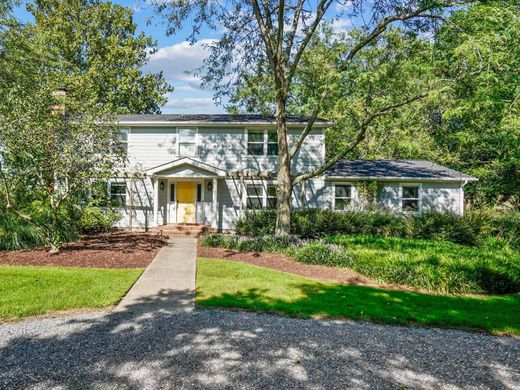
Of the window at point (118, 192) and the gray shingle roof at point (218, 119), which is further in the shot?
the window at point (118, 192)

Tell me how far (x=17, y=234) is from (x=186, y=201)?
7710mm

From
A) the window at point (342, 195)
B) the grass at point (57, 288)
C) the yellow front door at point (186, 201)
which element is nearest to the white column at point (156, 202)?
the yellow front door at point (186, 201)

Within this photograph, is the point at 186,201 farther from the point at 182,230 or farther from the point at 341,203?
the point at 341,203

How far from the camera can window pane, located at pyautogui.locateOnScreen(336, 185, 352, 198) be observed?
1750 cm

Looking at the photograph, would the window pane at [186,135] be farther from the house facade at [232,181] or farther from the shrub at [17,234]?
the shrub at [17,234]

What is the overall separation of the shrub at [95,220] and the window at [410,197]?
544 inches

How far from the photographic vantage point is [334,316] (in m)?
6.02

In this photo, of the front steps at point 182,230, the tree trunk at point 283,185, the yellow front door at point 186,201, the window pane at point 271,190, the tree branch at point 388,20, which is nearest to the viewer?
the tree branch at point 388,20

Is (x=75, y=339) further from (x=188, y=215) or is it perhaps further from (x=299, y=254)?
(x=188, y=215)

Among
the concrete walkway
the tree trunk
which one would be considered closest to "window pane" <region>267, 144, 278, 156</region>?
the tree trunk

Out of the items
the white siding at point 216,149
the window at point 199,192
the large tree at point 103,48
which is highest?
the large tree at point 103,48

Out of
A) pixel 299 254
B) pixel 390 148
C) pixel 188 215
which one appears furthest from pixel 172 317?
pixel 390 148

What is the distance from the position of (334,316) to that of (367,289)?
7.71ft

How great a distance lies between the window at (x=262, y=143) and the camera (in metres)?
17.2
